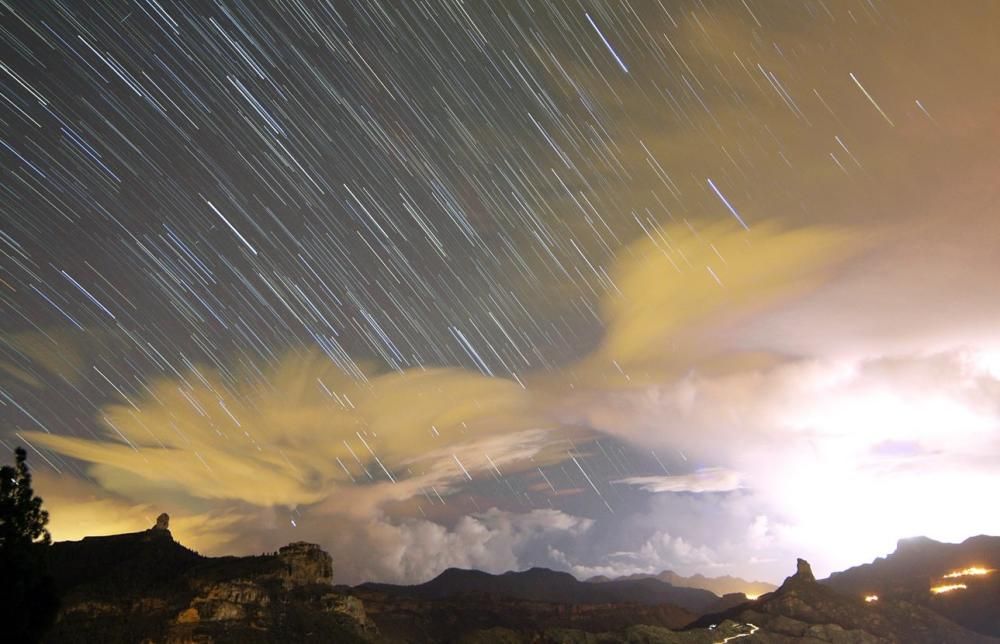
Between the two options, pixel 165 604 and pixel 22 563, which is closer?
pixel 22 563

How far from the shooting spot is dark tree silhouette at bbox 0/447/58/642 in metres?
27.0

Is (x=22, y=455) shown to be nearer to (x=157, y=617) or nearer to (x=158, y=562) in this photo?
(x=157, y=617)

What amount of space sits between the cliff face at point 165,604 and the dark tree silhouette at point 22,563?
465 feet

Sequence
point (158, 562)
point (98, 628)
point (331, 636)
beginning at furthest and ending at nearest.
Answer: point (158, 562)
point (331, 636)
point (98, 628)

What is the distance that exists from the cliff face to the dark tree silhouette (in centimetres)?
14165

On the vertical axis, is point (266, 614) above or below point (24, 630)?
above

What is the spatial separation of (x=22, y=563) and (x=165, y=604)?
558ft

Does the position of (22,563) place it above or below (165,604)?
below

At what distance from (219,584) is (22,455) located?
178464 millimetres

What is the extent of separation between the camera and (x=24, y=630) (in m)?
27.5

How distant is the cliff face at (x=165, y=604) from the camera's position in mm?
157500

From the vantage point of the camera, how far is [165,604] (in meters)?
173

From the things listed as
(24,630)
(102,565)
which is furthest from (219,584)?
(24,630)

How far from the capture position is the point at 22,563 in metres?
27.5
